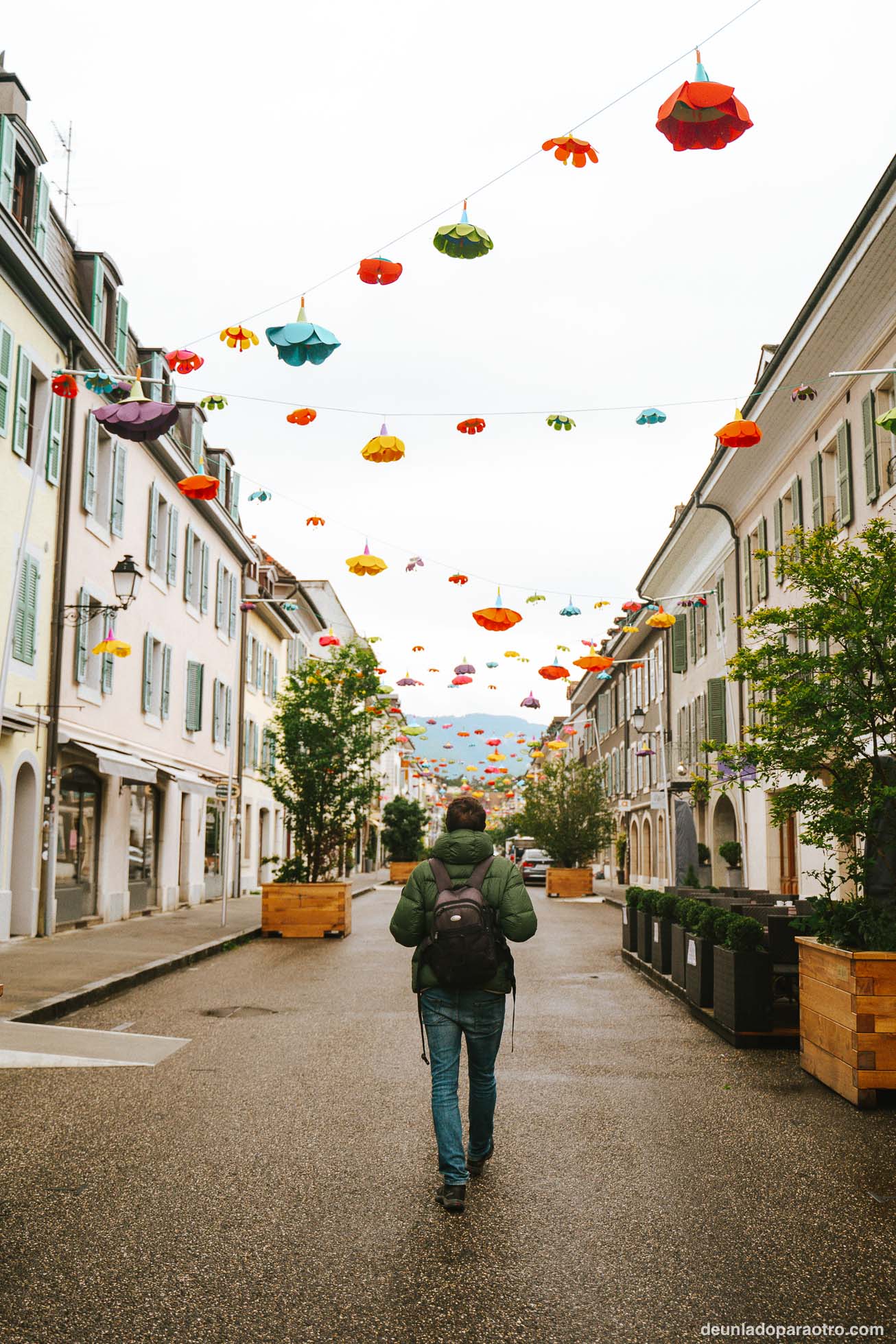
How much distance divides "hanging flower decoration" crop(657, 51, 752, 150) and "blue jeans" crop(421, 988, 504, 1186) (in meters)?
5.00

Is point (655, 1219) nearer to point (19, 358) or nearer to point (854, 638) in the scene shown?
point (854, 638)

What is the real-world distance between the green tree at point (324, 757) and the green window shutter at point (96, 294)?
7.01m

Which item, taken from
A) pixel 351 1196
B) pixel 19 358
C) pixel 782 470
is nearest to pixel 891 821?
pixel 351 1196

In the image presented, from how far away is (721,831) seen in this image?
1346 inches

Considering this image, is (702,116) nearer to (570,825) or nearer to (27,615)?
(27,615)

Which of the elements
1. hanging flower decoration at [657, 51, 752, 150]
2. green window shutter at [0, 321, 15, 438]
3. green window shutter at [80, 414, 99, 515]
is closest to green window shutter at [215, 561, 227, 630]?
green window shutter at [80, 414, 99, 515]

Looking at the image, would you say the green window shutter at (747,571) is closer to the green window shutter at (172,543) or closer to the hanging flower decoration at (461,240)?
the green window shutter at (172,543)

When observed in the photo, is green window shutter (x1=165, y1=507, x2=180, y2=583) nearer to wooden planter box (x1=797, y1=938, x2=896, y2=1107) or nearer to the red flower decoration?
the red flower decoration

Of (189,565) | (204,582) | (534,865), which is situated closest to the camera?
(189,565)

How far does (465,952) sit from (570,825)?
1419 inches

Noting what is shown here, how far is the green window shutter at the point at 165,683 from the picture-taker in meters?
26.7

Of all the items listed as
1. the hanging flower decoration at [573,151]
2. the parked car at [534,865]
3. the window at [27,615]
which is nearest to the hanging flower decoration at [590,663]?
the window at [27,615]

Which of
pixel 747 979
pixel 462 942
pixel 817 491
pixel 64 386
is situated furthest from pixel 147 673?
pixel 462 942

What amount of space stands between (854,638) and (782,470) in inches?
676
